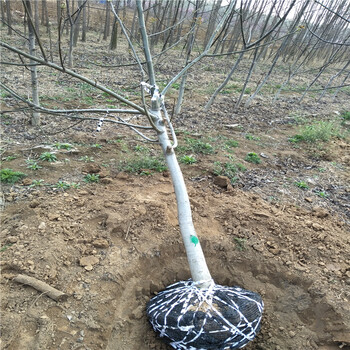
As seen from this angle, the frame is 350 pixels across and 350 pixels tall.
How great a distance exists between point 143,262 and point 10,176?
1857mm

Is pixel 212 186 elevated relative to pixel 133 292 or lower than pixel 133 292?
elevated

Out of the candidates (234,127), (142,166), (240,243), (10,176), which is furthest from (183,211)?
(234,127)

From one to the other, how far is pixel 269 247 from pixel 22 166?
3093 mm

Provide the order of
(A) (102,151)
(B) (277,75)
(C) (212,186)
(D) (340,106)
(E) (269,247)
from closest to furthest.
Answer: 1. (E) (269,247)
2. (C) (212,186)
3. (A) (102,151)
4. (D) (340,106)
5. (B) (277,75)

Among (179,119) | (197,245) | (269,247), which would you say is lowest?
(179,119)

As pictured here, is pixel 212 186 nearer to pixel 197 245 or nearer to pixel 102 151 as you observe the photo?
pixel 197 245

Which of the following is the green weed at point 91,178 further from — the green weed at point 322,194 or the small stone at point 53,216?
the green weed at point 322,194

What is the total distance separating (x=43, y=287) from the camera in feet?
6.65

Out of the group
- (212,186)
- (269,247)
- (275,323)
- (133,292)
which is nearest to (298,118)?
(212,186)

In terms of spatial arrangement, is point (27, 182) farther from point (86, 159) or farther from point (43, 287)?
point (43, 287)

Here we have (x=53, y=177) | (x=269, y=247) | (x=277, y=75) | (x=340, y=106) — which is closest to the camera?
(x=269, y=247)

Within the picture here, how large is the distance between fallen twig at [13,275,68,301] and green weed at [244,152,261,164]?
3466 millimetres

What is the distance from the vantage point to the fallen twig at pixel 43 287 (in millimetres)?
2012

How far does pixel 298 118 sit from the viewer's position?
24.2 ft
